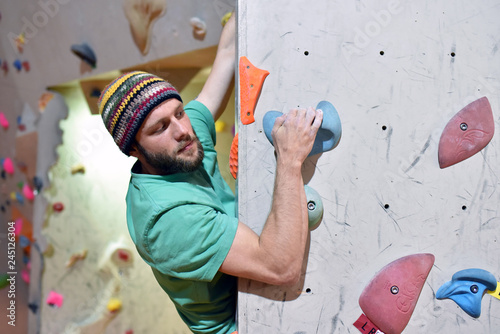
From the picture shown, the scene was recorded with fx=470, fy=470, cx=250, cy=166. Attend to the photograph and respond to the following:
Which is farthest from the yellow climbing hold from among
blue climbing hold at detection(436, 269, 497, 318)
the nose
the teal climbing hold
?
the nose

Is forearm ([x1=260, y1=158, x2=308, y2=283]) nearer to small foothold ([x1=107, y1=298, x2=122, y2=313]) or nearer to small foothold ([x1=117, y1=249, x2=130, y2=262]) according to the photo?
small foothold ([x1=117, y1=249, x2=130, y2=262])

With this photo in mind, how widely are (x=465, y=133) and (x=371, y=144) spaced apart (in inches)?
9.1

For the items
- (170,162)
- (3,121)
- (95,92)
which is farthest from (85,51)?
(170,162)

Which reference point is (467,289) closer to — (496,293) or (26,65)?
(496,293)

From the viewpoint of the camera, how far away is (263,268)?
42.4 inches

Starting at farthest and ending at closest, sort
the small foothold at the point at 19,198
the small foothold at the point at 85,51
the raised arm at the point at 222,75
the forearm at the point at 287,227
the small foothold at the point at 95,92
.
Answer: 1. the small foothold at the point at 19,198
2. the small foothold at the point at 95,92
3. the small foothold at the point at 85,51
4. the raised arm at the point at 222,75
5. the forearm at the point at 287,227

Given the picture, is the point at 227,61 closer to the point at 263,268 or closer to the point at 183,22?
the point at 183,22

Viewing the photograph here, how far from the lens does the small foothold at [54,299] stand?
6.91 ft

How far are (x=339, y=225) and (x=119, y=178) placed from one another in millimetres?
1150

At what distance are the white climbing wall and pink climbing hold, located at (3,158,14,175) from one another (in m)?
1.43

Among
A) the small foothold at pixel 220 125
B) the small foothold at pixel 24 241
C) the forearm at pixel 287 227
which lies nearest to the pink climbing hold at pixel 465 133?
the forearm at pixel 287 227

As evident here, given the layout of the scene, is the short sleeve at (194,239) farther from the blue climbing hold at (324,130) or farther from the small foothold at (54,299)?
the small foothold at (54,299)

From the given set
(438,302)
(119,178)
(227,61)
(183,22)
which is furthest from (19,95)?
(438,302)

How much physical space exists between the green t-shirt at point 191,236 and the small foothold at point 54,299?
101 cm
